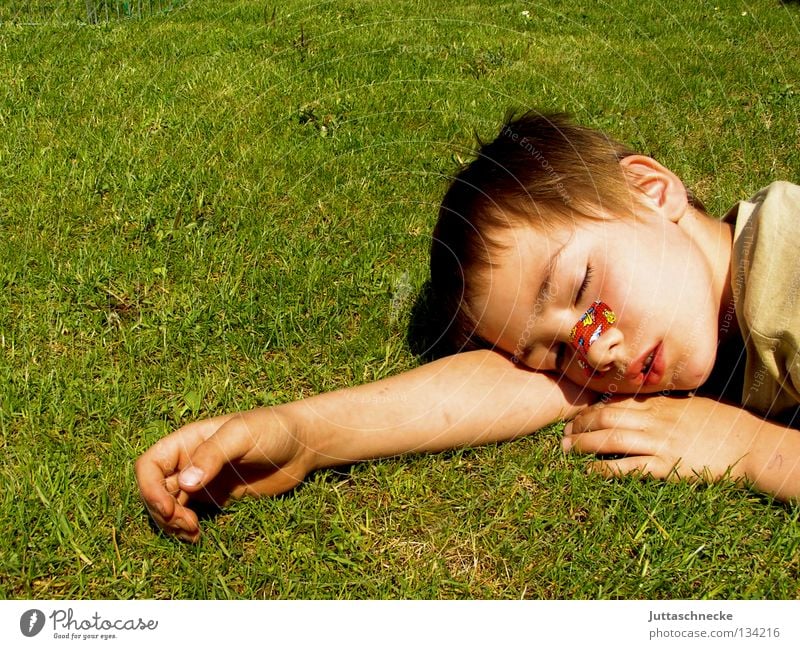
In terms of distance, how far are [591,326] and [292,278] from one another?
1.02 metres

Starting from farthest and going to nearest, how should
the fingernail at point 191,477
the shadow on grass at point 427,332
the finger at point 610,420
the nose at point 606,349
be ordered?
the shadow on grass at point 427,332, the finger at point 610,420, the nose at point 606,349, the fingernail at point 191,477

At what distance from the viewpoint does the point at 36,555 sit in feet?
5.49

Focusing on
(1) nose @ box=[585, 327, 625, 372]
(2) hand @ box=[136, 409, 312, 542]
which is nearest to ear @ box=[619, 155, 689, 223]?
(1) nose @ box=[585, 327, 625, 372]

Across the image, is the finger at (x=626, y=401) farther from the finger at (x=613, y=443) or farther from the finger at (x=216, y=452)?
the finger at (x=216, y=452)

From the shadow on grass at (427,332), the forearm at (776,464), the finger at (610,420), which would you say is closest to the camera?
the forearm at (776,464)

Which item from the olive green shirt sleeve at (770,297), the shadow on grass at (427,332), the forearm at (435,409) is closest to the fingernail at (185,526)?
the forearm at (435,409)

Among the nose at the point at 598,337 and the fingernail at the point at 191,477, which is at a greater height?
the nose at the point at 598,337

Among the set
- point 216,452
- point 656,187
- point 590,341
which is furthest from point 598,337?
point 216,452

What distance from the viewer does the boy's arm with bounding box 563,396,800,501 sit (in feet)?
6.27

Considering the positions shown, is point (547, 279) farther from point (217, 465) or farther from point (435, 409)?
point (217, 465)

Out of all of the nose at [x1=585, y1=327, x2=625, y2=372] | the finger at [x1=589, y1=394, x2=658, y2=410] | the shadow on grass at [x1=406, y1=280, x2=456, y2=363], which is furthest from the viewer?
the shadow on grass at [x1=406, y1=280, x2=456, y2=363]

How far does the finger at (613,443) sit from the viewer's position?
6.55ft

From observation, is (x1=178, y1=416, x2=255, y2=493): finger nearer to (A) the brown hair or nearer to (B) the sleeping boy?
(B) the sleeping boy
